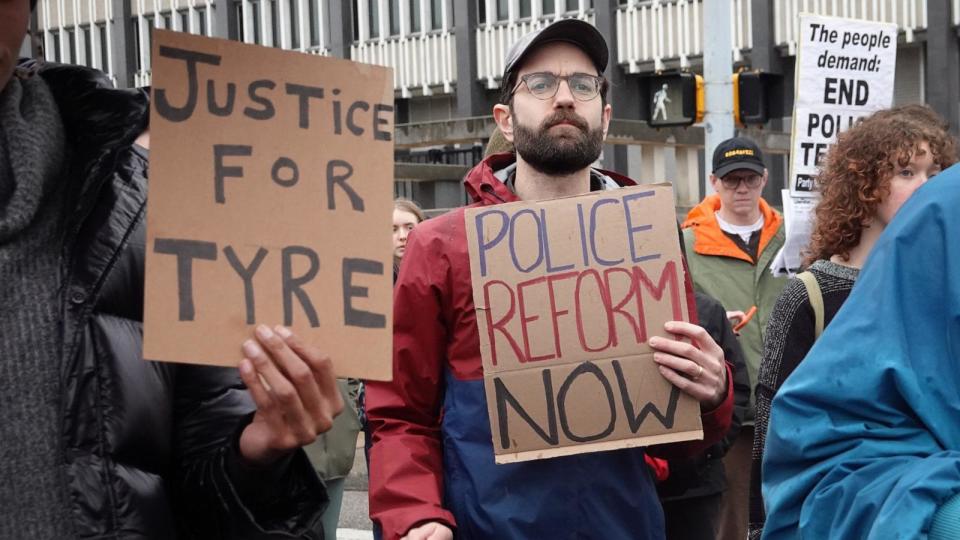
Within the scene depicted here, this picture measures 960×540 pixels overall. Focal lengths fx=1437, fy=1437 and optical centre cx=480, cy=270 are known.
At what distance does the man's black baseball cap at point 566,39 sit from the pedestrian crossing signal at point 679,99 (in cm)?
707

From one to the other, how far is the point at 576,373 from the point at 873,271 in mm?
1202

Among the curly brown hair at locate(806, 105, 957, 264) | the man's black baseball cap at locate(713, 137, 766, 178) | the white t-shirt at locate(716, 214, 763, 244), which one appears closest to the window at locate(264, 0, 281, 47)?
the man's black baseball cap at locate(713, 137, 766, 178)

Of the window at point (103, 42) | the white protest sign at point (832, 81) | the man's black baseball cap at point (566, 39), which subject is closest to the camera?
the man's black baseball cap at point (566, 39)

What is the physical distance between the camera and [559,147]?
3553 mm

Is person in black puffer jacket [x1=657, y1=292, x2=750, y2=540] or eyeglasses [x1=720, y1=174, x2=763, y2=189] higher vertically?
eyeglasses [x1=720, y1=174, x2=763, y2=189]

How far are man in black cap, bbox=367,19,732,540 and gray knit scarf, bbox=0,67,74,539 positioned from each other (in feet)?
4.47

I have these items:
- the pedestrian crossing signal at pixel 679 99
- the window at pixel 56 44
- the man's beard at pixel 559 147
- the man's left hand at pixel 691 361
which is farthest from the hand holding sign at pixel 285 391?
the window at pixel 56 44

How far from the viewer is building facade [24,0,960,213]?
25.6m

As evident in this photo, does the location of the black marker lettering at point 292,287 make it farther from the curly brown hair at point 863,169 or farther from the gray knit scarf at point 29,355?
the curly brown hair at point 863,169

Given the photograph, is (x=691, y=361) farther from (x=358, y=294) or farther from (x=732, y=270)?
(x=732, y=270)

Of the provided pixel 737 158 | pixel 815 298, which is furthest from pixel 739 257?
pixel 815 298

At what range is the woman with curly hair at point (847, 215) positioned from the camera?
374cm

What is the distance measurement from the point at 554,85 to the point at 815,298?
88cm

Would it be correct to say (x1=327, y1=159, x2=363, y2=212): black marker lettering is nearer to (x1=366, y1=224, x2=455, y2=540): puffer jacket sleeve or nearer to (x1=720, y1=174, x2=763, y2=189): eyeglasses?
(x1=366, y1=224, x2=455, y2=540): puffer jacket sleeve
